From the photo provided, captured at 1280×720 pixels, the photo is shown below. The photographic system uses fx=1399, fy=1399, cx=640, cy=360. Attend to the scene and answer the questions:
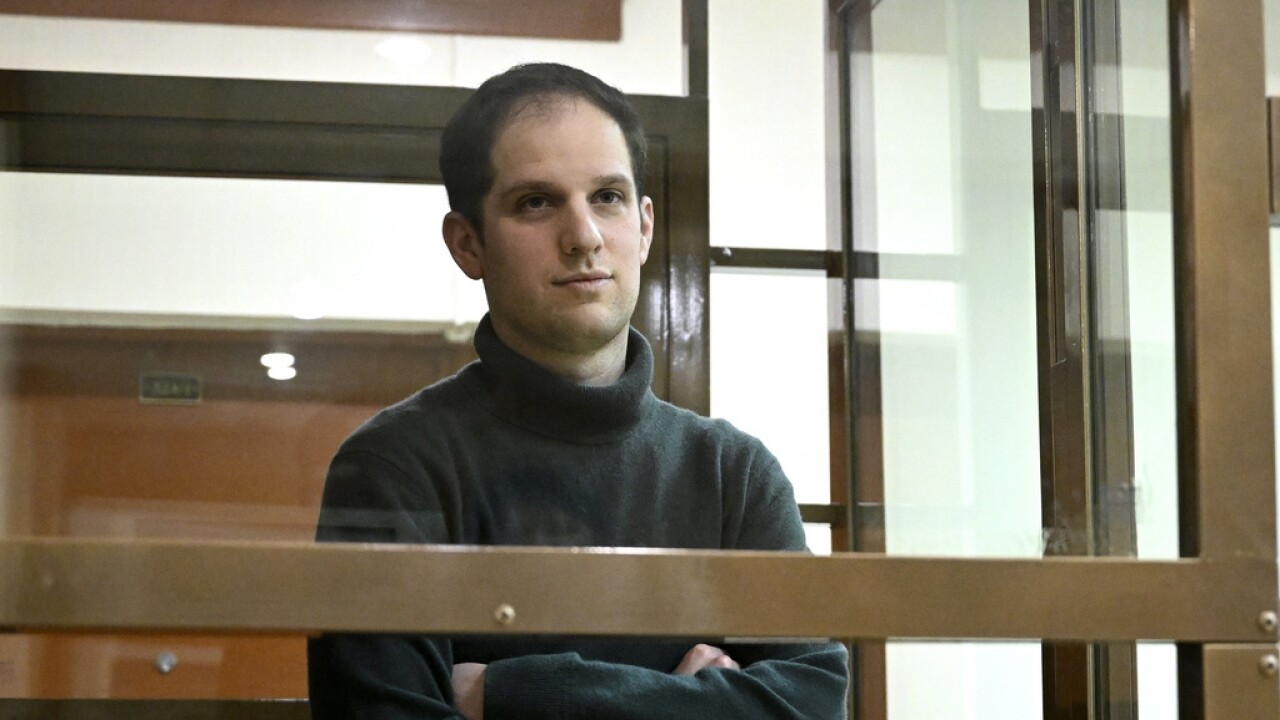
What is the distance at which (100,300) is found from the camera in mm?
742

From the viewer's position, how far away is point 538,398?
0.76 metres

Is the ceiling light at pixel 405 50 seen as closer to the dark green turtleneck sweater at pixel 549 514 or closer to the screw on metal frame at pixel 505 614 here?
the dark green turtleneck sweater at pixel 549 514

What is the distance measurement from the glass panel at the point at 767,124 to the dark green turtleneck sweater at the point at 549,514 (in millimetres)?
103

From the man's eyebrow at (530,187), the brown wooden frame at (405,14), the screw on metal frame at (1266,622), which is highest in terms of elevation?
the brown wooden frame at (405,14)

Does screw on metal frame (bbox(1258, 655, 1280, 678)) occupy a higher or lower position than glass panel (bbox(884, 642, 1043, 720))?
higher

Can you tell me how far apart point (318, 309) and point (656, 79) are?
23 cm

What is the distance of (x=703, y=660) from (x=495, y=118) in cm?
32

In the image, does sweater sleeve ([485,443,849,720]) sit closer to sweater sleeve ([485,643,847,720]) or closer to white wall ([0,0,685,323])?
sweater sleeve ([485,643,847,720])

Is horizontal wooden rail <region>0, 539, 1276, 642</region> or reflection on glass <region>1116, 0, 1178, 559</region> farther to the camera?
reflection on glass <region>1116, 0, 1178, 559</region>

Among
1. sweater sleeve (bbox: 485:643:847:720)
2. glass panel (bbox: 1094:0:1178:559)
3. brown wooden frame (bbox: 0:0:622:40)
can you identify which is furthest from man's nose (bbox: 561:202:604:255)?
glass panel (bbox: 1094:0:1178:559)

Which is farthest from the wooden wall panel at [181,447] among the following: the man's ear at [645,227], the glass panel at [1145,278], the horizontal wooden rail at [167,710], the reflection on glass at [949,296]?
the glass panel at [1145,278]

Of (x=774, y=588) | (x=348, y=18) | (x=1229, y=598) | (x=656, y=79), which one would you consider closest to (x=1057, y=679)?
(x=1229, y=598)

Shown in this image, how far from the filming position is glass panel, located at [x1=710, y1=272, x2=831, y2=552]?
0.79 metres

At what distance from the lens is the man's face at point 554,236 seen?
76cm
